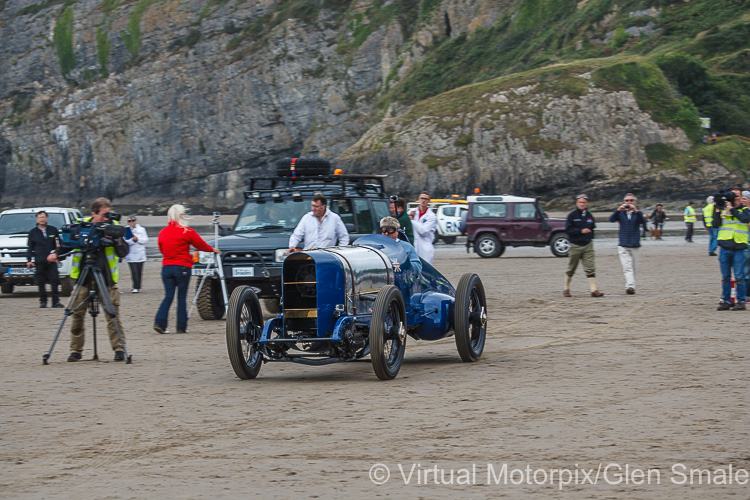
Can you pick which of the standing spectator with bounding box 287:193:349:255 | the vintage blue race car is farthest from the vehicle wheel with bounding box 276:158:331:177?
the vintage blue race car

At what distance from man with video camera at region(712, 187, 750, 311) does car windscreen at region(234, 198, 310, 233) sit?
6.87 metres

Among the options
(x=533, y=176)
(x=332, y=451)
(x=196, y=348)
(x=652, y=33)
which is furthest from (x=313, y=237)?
(x=652, y=33)

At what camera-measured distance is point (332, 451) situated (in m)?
6.36

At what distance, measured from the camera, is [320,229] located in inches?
492

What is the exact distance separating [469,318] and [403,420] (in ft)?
11.1

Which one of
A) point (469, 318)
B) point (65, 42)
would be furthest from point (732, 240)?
point (65, 42)

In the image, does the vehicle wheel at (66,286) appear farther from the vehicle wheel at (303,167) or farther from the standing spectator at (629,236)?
the standing spectator at (629,236)

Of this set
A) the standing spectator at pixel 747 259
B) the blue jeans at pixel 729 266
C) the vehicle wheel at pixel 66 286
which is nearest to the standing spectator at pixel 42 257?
the vehicle wheel at pixel 66 286

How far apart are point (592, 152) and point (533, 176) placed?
4.48 metres

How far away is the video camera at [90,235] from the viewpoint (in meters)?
10.8

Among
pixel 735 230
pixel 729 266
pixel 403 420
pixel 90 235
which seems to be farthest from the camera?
pixel 729 266

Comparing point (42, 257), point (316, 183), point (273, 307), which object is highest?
point (316, 183)

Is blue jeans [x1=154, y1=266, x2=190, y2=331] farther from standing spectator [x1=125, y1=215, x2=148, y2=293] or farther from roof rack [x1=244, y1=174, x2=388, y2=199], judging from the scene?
standing spectator [x1=125, y1=215, x2=148, y2=293]

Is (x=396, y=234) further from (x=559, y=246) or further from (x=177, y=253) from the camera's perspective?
(x=559, y=246)
